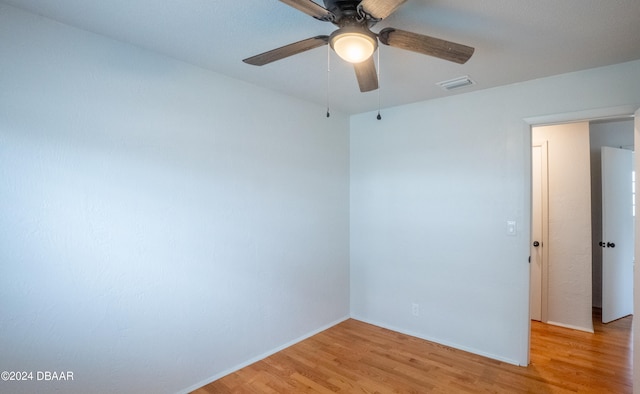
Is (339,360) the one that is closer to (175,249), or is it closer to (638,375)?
(175,249)

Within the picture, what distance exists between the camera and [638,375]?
2055mm

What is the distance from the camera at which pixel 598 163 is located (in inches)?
157

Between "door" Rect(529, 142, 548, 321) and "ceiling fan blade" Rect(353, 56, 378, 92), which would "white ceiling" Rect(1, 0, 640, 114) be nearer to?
"ceiling fan blade" Rect(353, 56, 378, 92)

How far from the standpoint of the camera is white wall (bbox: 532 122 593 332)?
11.1ft

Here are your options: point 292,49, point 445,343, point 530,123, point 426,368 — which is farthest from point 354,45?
point 445,343

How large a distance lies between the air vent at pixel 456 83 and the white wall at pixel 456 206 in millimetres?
256

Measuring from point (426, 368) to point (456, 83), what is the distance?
246 centimetres

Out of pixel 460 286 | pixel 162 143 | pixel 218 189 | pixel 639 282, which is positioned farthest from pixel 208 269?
pixel 639 282

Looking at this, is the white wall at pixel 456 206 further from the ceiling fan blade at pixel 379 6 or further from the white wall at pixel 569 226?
the ceiling fan blade at pixel 379 6

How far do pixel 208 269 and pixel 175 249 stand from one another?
32 centimetres

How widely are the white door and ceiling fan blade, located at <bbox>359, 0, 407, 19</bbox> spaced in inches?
152

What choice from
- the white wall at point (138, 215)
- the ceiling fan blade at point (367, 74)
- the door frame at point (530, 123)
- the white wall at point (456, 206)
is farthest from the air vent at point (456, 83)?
the white wall at point (138, 215)

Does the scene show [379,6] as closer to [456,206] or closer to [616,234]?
[456,206]

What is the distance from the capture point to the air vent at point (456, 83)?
8.51 ft
